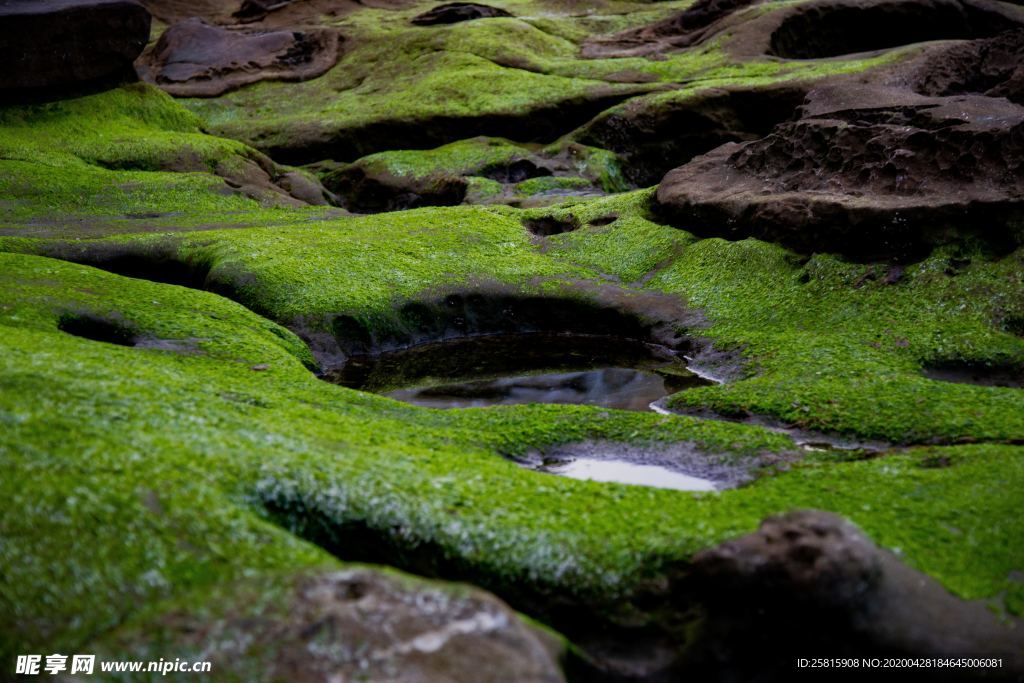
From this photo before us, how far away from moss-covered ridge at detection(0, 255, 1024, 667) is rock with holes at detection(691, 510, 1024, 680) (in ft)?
1.24

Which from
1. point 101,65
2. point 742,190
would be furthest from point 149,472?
point 101,65

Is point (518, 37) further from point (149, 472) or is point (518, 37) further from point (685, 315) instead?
point (149, 472)

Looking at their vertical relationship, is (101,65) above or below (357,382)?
above

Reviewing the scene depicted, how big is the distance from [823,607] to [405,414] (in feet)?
20.4

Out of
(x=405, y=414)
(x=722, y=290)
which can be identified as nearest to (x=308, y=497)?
(x=405, y=414)

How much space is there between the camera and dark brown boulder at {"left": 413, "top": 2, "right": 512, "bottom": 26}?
148ft

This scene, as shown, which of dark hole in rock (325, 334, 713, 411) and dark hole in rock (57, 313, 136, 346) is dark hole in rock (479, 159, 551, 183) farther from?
dark hole in rock (57, 313, 136, 346)

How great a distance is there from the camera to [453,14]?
4522 centimetres

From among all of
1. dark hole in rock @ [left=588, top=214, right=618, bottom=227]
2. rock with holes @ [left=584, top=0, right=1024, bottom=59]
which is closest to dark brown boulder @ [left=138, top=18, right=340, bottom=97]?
rock with holes @ [left=584, top=0, right=1024, bottom=59]

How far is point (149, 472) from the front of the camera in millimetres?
7711

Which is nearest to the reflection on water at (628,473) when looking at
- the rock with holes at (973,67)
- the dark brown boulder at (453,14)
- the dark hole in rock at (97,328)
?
the dark hole in rock at (97,328)

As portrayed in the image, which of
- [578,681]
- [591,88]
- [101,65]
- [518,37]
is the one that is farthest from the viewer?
[518,37]

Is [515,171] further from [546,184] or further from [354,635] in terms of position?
[354,635]

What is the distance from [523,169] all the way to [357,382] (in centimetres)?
1541
